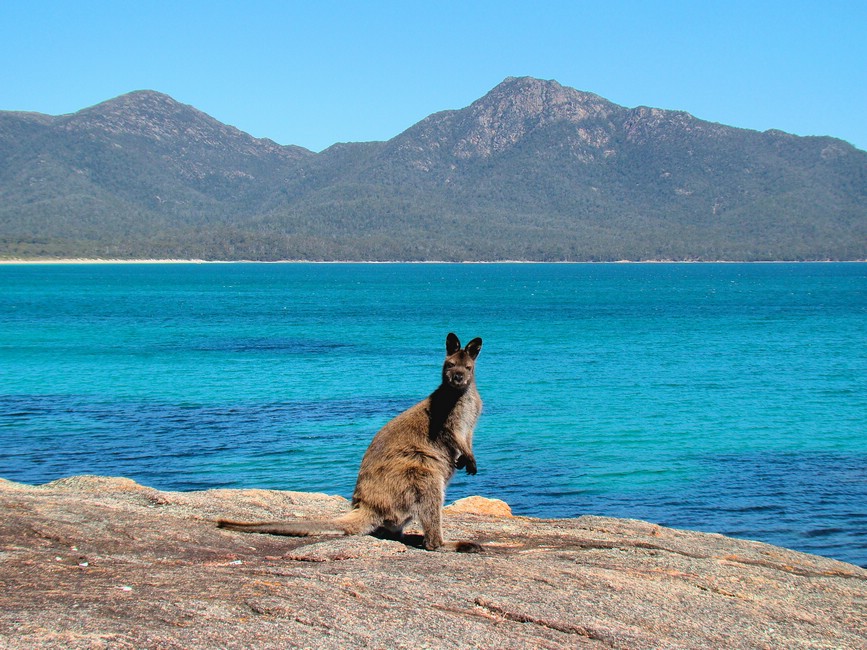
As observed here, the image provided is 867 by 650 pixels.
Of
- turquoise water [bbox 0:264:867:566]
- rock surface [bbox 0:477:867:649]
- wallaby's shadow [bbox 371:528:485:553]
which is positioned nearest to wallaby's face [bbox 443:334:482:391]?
wallaby's shadow [bbox 371:528:485:553]

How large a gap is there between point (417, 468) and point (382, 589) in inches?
68.7

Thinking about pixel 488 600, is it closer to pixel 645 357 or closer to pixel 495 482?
pixel 495 482

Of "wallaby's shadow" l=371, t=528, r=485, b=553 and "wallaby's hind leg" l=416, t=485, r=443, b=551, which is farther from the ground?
"wallaby's hind leg" l=416, t=485, r=443, b=551

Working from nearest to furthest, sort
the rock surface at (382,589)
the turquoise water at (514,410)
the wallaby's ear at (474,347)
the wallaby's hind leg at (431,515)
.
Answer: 1. the rock surface at (382,589)
2. the wallaby's hind leg at (431,515)
3. the wallaby's ear at (474,347)
4. the turquoise water at (514,410)

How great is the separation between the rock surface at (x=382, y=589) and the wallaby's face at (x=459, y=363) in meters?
1.46

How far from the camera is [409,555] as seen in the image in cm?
815

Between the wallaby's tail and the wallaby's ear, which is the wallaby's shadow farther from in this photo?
the wallaby's ear

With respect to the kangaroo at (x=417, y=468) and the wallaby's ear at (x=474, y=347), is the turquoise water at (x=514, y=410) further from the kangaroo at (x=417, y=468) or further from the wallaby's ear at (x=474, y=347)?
the wallaby's ear at (x=474, y=347)

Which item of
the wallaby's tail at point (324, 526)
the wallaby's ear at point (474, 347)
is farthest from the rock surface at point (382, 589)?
the wallaby's ear at point (474, 347)

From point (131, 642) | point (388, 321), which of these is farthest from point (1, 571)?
point (388, 321)

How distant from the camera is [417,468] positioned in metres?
8.52

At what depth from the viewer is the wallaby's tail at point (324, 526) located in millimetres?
8641

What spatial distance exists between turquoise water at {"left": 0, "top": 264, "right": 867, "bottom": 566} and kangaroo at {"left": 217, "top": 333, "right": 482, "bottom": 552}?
10796mm

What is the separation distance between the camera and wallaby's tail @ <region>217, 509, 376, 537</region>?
864 centimetres
